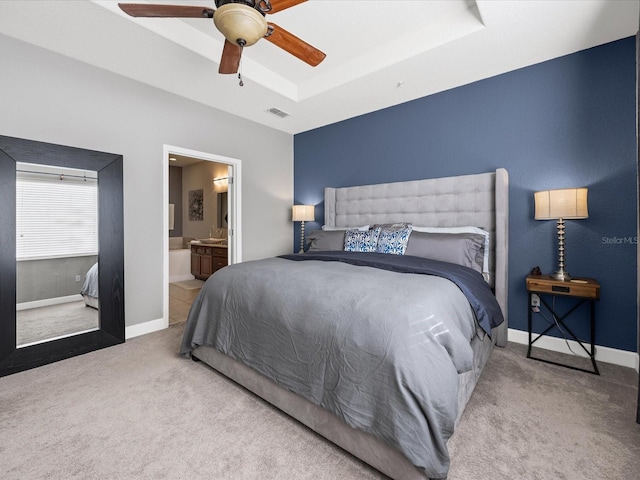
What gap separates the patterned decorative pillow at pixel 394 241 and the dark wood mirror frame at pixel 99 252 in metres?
2.66

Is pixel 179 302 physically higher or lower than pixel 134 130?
lower

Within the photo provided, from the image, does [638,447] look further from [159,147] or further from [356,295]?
[159,147]

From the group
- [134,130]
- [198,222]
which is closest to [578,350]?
→ [134,130]

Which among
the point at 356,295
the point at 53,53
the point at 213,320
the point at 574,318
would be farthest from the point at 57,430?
the point at 574,318

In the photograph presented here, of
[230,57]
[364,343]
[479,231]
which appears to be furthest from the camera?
[479,231]

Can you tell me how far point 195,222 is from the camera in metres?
7.04

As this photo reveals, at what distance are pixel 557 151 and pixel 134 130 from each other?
417 cm

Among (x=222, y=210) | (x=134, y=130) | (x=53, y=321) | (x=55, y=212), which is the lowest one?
(x=53, y=321)

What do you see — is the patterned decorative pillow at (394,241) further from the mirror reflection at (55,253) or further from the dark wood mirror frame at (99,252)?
the mirror reflection at (55,253)

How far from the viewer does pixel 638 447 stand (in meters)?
1.54

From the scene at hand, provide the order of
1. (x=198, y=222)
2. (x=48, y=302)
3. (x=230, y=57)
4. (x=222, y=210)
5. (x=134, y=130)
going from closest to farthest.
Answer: (x=230, y=57) < (x=48, y=302) < (x=134, y=130) < (x=222, y=210) < (x=198, y=222)

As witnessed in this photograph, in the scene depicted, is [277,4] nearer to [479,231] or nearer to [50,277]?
[479,231]

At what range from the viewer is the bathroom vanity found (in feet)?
17.7

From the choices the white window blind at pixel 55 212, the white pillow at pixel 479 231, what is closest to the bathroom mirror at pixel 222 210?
the white window blind at pixel 55 212
